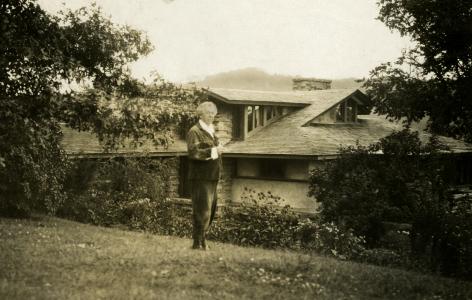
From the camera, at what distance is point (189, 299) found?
21.3 ft

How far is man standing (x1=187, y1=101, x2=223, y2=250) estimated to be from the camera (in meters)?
8.81

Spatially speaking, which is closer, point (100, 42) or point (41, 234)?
point (41, 234)

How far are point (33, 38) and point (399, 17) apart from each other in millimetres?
9803

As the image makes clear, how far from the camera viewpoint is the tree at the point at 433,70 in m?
13.4

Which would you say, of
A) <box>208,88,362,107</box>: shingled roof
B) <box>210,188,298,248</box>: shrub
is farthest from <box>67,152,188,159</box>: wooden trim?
<box>210,188,298,248</box>: shrub

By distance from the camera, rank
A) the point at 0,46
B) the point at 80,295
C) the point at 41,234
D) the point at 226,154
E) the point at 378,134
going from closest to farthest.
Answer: the point at 80,295 < the point at 0,46 < the point at 41,234 < the point at 226,154 < the point at 378,134

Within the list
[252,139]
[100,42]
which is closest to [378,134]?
[252,139]

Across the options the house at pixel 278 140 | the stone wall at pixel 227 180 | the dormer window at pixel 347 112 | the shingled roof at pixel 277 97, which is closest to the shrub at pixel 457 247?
the house at pixel 278 140

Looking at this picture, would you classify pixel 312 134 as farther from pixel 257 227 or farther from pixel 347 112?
pixel 257 227

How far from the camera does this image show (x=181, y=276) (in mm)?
7496

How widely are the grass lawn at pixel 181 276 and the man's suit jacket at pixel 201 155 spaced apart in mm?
1250

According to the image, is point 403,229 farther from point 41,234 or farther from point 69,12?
point 69,12

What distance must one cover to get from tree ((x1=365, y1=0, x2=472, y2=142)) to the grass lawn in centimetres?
581

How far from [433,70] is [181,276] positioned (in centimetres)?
1007
